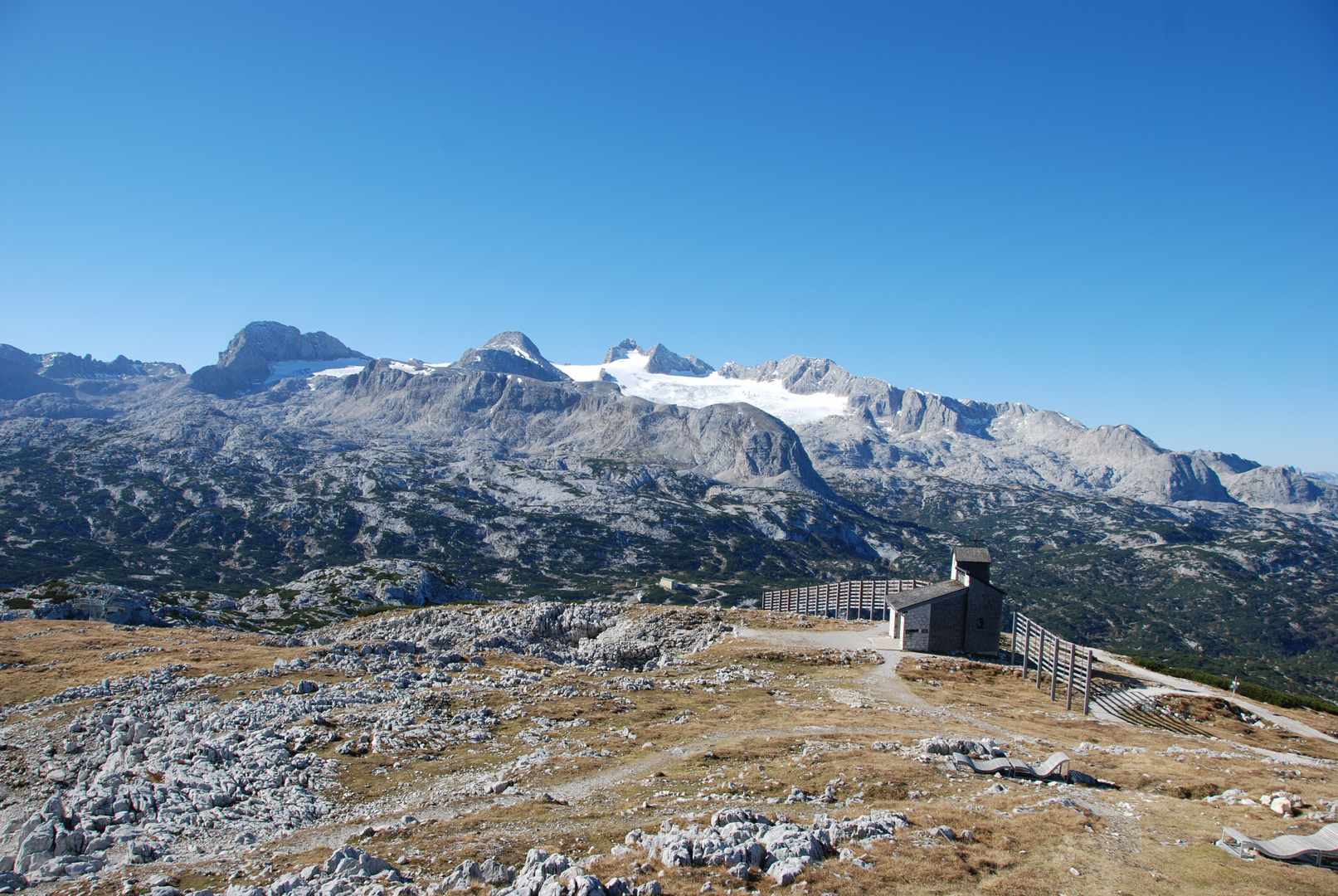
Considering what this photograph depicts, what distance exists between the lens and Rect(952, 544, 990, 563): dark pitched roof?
68188 millimetres

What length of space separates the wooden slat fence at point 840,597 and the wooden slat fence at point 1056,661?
24043mm

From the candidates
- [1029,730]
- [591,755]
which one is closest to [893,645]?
[1029,730]

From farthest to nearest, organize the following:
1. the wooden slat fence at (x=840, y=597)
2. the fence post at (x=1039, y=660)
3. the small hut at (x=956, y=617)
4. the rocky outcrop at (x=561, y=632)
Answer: the wooden slat fence at (x=840, y=597)
the rocky outcrop at (x=561, y=632)
the small hut at (x=956, y=617)
the fence post at (x=1039, y=660)

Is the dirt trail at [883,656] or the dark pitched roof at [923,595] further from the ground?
the dark pitched roof at [923,595]

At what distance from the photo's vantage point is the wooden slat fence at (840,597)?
297ft

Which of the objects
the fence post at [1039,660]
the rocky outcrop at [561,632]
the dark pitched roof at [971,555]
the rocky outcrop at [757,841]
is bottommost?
the rocky outcrop at [561,632]

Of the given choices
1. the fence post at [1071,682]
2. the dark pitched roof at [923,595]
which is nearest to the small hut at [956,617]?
the dark pitched roof at [923,595]

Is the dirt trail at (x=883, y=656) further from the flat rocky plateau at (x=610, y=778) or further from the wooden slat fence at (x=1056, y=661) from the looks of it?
the wooden slat fence at (x=1056, y=661)

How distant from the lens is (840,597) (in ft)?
314

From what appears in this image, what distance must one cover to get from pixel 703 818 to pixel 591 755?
1223 cm

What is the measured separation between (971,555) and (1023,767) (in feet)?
144

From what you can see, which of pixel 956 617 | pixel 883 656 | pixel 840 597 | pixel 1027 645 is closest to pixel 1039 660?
pixel 1027 645

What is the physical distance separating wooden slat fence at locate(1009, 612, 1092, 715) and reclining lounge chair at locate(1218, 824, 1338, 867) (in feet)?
92.5

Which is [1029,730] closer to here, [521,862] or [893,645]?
[893,645]
